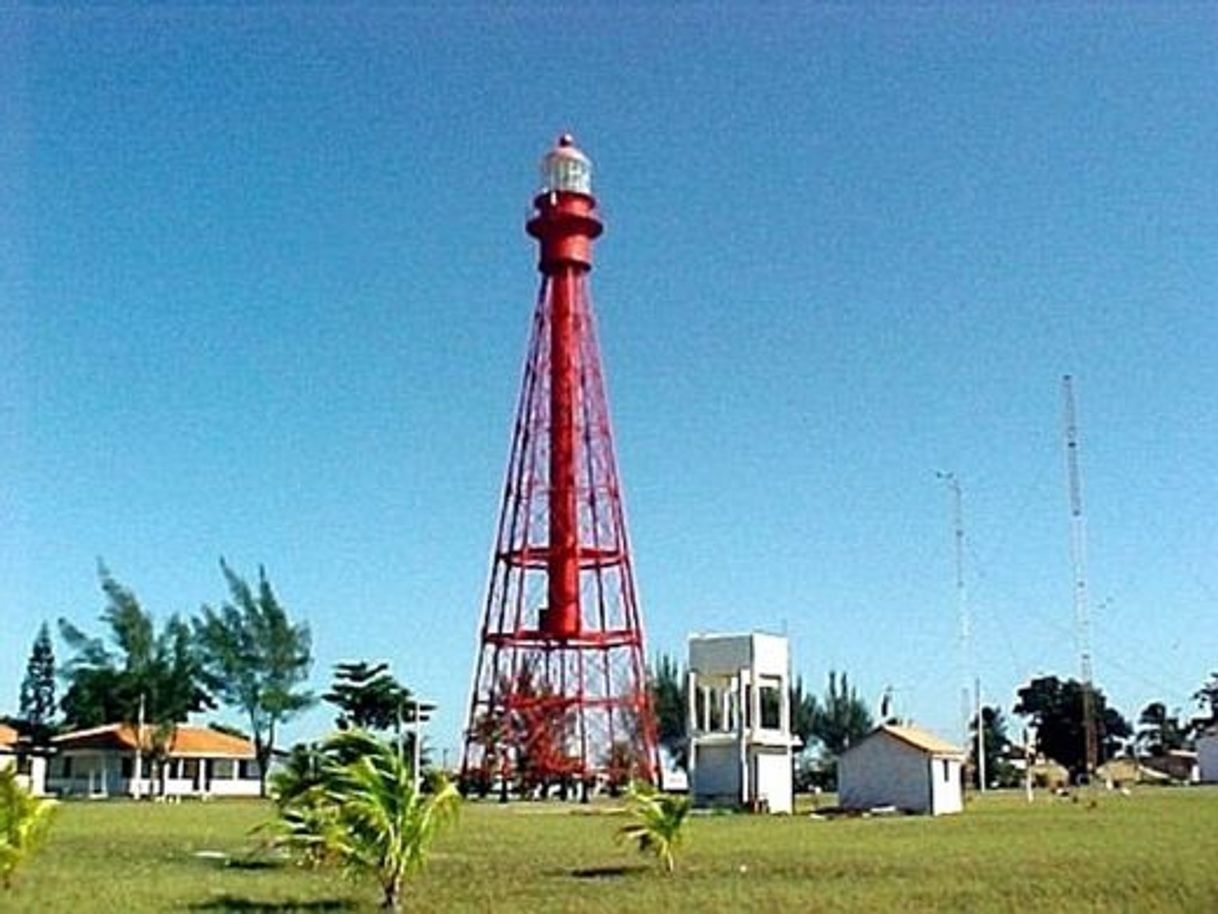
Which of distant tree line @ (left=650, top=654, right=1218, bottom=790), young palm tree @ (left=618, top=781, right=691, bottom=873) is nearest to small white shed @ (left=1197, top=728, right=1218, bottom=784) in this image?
distant tree line @ (left=650, top=654, right=1218, bottom=790)

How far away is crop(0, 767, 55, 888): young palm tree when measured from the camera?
19.1 m

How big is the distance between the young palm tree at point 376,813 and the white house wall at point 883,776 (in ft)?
108

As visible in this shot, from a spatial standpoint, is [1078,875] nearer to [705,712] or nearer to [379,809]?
[379,809]

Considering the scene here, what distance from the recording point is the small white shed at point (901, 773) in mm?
49500

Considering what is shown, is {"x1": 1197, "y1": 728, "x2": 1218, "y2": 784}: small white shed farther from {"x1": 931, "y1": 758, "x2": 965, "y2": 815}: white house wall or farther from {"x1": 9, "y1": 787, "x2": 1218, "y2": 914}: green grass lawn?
{"x1": 9, "y1": 787, "x2": 1218, "y2": 914}: green grass lawn

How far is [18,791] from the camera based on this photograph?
19219 millimetres

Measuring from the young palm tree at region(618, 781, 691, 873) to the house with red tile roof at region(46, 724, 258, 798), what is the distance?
48491 mm

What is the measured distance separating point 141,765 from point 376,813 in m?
56.9

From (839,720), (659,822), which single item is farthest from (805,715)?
(659,822)

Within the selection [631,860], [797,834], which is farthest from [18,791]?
[797,834]

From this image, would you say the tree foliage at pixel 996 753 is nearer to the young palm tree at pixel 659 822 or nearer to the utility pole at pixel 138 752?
the utility pole at pixel 138 752

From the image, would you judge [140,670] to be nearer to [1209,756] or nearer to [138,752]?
[138,752]

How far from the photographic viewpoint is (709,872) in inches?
872

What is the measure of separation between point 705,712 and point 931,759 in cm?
874
